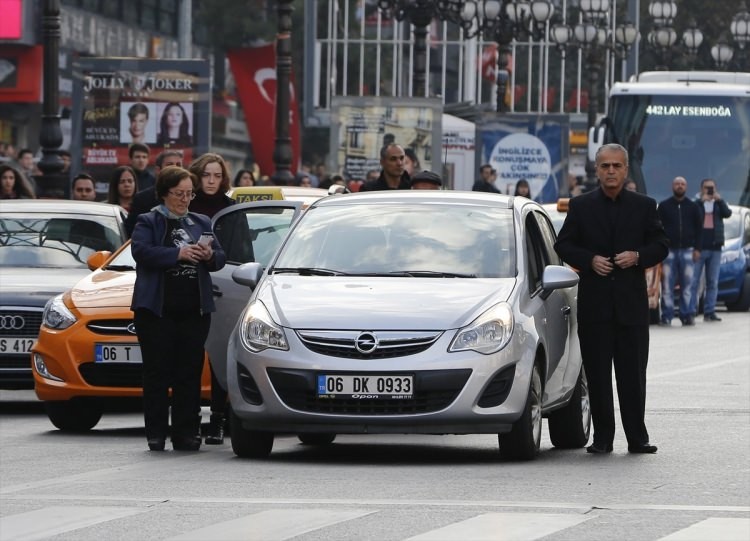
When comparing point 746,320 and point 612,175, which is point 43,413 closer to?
point 612,175

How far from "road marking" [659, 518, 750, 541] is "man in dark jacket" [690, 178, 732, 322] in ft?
71.2

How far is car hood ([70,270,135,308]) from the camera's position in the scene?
1476 centimetres

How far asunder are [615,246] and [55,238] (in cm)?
616

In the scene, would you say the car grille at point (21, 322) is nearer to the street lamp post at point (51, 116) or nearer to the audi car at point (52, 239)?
the audi car at point (52, 239)

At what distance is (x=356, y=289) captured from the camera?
1227cm

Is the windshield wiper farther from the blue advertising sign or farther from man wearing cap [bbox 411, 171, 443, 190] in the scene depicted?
the blue advertising sign

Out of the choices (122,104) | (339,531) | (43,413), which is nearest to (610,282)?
(339,531)

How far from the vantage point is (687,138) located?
120 feet

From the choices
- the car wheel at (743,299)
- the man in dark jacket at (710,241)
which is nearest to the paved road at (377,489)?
the man in dark jacket at (710,241)

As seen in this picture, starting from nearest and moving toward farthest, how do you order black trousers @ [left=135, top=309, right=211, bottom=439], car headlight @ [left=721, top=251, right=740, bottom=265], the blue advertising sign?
black trousers @ [left=135, top=309, right=211, bottom=439], car headlight @ [left=721, top=251, right=740, bottom=265], the blue advertising sign

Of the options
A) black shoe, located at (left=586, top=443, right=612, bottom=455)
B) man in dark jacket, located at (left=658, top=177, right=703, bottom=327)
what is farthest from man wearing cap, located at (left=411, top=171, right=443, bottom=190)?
man in dark jacket, located at (left=658, top=177, right=703, bottom=327)

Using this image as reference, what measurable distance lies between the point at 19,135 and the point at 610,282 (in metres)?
44.6

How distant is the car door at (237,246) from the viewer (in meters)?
13.7

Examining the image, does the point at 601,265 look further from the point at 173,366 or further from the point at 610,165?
the point at 173,366
